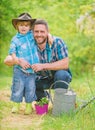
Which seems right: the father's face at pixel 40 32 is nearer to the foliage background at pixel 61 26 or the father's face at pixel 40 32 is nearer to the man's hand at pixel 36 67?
the man's hand at pixel 36 67

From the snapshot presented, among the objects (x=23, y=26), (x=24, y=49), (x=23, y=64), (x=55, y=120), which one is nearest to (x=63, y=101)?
(x=55, y=120)

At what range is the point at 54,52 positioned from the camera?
6.53 metres

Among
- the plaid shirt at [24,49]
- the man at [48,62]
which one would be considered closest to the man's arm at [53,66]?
the man at [48,62]

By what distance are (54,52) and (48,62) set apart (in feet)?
0.49

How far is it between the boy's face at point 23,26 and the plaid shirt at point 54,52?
33 cm

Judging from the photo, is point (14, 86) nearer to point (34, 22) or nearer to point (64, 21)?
point (34, 22)

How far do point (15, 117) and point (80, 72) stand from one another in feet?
42.2

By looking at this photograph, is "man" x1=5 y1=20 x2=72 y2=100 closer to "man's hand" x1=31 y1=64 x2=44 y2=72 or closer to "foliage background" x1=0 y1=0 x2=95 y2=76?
"man's hand" x1=31 y1=64 x2=44 y2=72

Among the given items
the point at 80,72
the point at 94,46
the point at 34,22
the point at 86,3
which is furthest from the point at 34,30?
the point at 80,72

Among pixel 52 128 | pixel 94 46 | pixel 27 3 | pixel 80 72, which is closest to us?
pixel 52 128

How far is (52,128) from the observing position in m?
5.55

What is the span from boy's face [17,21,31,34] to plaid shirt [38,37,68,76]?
329mm

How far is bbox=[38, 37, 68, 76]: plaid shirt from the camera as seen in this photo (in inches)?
255

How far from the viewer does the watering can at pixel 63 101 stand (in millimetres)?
6066
